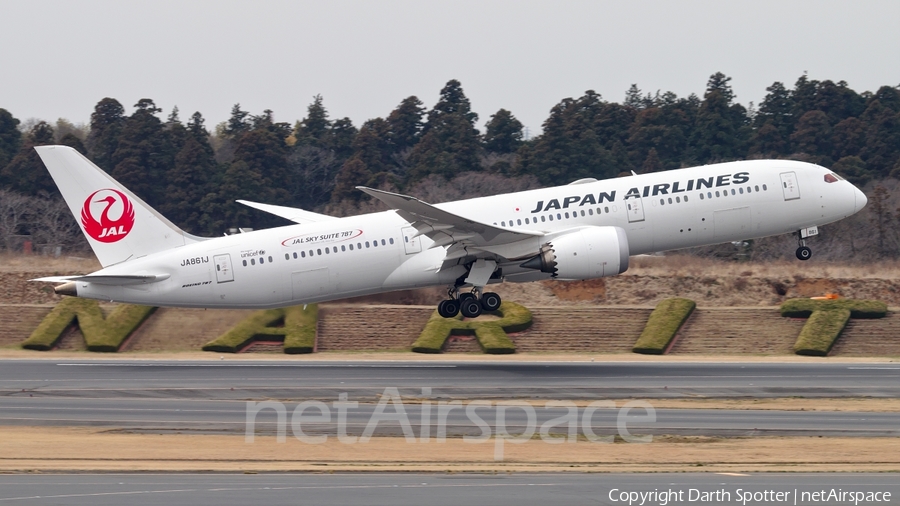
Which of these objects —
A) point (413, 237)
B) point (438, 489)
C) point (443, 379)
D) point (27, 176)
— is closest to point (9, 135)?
point (27, 176)

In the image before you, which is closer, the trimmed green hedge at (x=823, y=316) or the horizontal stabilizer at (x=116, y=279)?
the horizontal stabilizer at (x=116, y=279)

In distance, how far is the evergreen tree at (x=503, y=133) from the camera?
102000 millimetres

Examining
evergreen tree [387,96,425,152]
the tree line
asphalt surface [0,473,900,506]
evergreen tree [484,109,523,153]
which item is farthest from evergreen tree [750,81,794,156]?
asphalt surface [0,473,900,506]

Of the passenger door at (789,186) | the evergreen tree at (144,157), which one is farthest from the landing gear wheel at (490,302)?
the evergreen tree at (144,157)

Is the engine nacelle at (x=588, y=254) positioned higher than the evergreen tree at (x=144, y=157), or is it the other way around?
the evergreen tree at (x=144, y=157)

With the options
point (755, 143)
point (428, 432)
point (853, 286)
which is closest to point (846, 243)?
point (853, 286)

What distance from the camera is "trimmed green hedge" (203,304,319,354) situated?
158 feet

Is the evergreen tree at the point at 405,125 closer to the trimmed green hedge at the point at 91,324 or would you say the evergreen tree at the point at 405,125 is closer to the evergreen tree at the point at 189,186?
the evergreen tree at the point at 189,186

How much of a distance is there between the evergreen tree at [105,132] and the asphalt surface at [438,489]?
75063mm

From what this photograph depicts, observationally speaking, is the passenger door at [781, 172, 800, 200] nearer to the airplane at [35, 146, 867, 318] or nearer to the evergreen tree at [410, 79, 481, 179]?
the airplane at [35, 146, 867, 318]

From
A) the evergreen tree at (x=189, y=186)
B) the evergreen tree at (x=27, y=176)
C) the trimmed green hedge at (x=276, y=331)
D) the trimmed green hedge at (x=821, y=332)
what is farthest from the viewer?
the evergreen tree at (x=27, y=176)

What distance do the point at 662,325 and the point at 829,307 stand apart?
804cm

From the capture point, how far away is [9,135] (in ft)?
321

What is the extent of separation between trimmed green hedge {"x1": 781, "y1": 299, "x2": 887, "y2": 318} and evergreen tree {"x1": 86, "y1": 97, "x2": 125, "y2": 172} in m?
62.7
